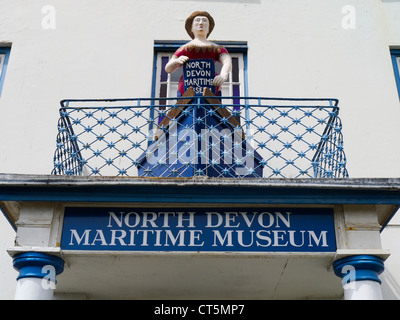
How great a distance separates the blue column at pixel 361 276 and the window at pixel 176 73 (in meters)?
4.20

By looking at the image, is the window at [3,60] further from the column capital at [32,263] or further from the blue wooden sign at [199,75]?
the column capital at [32,263]

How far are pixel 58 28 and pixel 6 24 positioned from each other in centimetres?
91

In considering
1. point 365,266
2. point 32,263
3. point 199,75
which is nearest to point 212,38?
point 199,75

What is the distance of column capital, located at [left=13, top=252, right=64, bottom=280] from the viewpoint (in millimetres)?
7426

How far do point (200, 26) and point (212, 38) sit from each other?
1839 millimetres

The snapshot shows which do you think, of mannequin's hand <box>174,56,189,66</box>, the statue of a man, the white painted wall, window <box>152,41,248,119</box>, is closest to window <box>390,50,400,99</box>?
the white painted wall

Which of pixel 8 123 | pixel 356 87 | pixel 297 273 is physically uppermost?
pixel 356 87

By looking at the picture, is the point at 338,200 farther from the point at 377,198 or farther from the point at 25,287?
the point at 25,287

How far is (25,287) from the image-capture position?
737 centimetres

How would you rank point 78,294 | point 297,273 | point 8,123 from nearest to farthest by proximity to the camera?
1. point 297,273
2. point 78,294
3. point 8,123

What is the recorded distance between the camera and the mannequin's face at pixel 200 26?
9602 mm

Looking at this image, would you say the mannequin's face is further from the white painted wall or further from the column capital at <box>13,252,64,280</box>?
the column capital at <box>13,252,64,280</box>

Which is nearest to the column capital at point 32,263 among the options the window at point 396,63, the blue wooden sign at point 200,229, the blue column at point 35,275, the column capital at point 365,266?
the blue column at point 35,275

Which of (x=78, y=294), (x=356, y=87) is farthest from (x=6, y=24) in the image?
(x=356, y=87)
